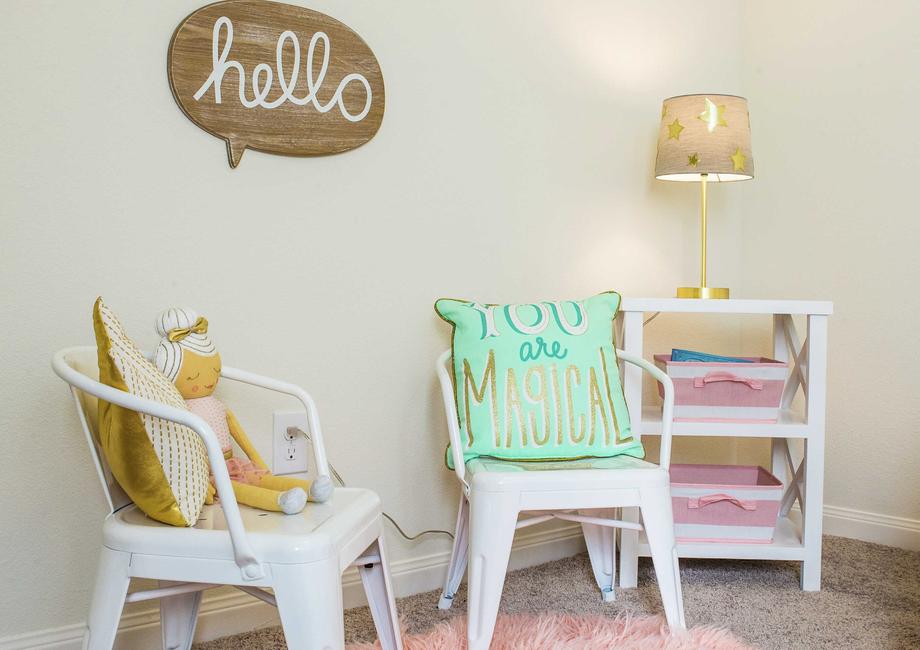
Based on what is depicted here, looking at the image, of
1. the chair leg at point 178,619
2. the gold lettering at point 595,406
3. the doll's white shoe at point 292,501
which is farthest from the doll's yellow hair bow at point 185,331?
the gold lettering at point 595,406

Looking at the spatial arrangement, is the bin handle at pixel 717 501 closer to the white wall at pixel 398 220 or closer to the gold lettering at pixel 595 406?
the gold lettering at pixel 595 406

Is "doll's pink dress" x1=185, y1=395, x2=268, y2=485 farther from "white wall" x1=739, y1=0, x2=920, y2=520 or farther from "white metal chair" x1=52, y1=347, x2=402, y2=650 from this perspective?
"white wall" x1=739, y1=0, x2=920, y2=520

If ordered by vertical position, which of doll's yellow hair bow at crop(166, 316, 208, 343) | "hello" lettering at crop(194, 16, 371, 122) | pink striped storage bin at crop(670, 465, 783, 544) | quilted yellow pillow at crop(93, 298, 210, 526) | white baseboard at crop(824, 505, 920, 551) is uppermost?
"hello" lettering at crop(194, 16, 371, 122)

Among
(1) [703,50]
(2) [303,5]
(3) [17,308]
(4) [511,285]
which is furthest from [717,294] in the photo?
(3) [17,308]

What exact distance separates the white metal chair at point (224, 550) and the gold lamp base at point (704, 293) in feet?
3.85

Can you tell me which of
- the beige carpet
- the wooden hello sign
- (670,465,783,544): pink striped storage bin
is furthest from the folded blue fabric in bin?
the wooden hello sign

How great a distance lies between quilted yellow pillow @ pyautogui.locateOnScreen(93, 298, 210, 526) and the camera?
1222 millimetres

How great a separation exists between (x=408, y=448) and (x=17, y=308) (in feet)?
2.92

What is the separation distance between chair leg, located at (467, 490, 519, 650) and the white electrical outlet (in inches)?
17.8

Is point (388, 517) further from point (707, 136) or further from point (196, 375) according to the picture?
point (707, 136)

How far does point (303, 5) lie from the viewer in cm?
183

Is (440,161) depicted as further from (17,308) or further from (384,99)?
(17,308)

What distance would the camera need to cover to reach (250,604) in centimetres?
181

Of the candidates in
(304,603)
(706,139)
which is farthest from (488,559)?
(706,139)
